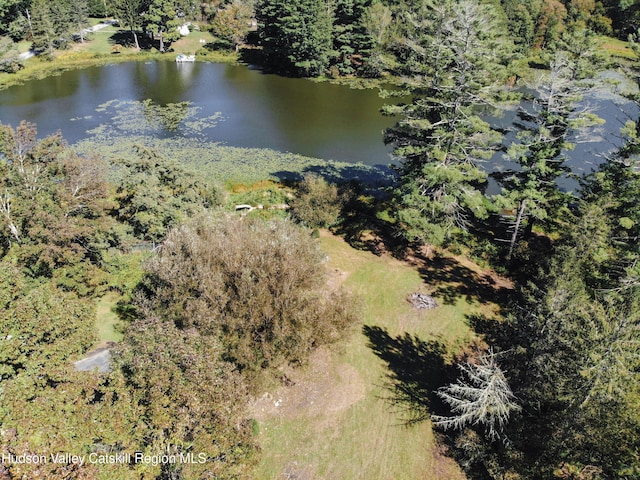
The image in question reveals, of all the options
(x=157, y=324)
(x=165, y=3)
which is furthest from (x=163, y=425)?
(x=165, y=3)

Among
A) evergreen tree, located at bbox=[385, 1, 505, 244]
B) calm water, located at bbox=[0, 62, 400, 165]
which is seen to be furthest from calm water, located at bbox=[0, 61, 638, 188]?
evergreen tree, located at bbox=[385, 1, 505, 244]

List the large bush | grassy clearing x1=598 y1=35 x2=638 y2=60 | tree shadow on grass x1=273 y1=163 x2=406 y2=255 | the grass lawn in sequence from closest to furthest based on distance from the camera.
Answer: the large bush
the grass lawn
tree shadow on grass x1=273 y1=163 x2=406 y2=255
grassy clearing x1=598 y1=35 x2=638 y2=60

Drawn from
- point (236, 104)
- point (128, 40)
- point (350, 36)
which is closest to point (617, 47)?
point (350, 36)

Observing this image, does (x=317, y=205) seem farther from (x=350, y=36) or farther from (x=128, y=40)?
(x=128, y=40)

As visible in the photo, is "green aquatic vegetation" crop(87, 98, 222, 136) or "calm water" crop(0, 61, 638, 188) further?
"green aquatic vegetation" crop(87, 98, 222, 136)

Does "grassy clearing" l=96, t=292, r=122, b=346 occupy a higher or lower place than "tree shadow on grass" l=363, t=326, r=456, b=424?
higher

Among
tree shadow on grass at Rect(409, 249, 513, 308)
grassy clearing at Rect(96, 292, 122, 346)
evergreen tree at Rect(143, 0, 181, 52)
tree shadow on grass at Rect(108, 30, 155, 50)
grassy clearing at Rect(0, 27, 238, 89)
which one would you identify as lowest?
grassy clearing at Rect(96, 292, 122, 346)

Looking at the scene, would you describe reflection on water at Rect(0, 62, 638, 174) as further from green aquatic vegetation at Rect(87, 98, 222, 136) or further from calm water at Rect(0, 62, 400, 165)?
green aquatic vegetation at Rect(87, 98, 222, 136)
